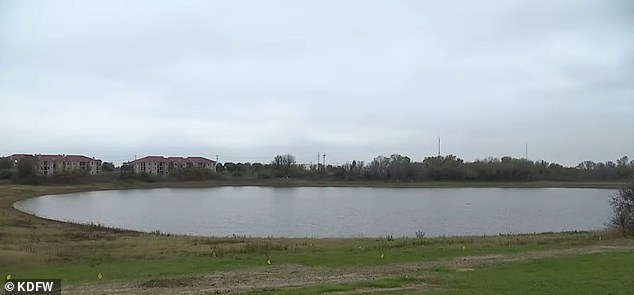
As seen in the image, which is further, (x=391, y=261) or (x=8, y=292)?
(x=391, y=261)

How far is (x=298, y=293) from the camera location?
10891 mm

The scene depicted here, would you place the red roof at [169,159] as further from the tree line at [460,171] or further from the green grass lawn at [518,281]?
the green grass lawn at [518,281]

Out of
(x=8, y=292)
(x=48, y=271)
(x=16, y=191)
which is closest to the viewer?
(x=8, y=292)

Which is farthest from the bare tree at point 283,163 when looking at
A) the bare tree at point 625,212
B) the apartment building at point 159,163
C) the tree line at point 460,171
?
the bare tree at point 625,212

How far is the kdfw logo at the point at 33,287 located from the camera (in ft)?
38.7

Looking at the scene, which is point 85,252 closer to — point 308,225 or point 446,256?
point 446,256

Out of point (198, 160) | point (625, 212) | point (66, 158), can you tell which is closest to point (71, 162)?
point (66, 158)

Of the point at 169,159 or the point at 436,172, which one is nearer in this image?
the point at 436,172

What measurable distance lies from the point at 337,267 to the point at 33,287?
7.00 m

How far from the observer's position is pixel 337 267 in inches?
623

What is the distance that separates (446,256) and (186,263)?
7.35m

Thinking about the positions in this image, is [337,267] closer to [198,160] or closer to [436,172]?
[436,172]

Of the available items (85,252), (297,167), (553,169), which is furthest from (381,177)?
(85,252)

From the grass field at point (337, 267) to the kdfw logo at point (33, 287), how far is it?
32 cm
